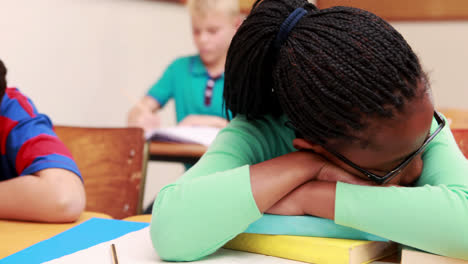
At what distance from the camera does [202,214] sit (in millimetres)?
689

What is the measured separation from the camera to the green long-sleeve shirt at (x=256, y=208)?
2.13ft

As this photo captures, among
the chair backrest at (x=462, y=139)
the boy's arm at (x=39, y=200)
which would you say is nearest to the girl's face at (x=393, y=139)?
the chair backrest at (x=462, y=139)

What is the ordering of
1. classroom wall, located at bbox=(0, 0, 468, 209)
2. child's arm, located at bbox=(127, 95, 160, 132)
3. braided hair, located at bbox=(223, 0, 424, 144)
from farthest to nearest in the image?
child's arm, located at bbox=(127, 95, 160, 132) → classroom wall, located at bbox=(0, 0, 468, 209) → braided hair, located at bbox=(223, 0, 424, 144)

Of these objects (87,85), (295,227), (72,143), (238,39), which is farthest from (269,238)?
(87,85)

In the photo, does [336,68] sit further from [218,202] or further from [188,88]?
[188,88]

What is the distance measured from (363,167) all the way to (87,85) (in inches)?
89.5

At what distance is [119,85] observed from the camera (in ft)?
9.81

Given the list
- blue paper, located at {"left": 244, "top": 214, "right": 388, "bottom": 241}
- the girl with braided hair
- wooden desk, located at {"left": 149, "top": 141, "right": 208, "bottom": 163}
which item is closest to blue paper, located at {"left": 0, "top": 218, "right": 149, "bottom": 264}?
the girl with braided hair

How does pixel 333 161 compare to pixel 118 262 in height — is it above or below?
above

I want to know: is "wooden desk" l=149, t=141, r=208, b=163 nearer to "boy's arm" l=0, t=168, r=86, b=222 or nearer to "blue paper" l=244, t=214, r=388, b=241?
"boy's arm" l=0, t=168, r=86, b=222

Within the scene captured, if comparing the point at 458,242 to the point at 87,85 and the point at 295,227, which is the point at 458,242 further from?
the point at 87,85

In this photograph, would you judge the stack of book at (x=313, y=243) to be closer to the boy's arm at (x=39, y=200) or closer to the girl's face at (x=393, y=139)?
the girl's face at (x=393, y=139)

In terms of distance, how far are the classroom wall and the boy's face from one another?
1.86ft

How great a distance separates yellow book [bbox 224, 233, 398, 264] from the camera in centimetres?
64
